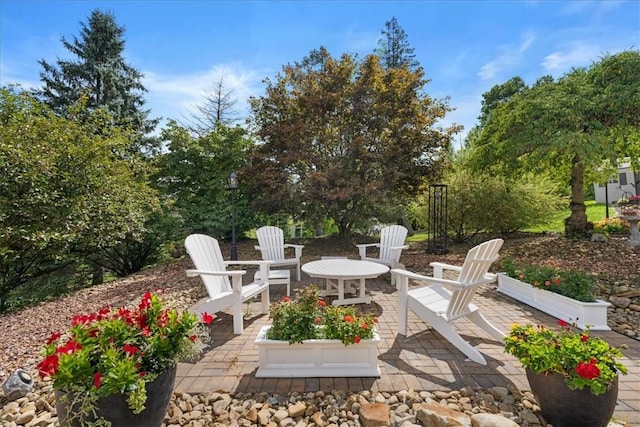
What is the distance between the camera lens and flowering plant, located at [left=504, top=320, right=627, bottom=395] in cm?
149

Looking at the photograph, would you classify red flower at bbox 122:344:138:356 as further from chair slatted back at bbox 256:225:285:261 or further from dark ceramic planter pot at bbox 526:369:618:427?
chair slatted back at bbox 256:225:285:261

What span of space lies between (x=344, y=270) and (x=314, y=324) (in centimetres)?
151

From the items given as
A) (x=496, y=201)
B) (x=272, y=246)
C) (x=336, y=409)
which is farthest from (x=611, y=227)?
(x=336, y=409)

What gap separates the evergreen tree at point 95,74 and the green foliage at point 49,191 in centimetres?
657

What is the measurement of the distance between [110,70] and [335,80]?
29.7 ft

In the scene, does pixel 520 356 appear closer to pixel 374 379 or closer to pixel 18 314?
pixel 374 379

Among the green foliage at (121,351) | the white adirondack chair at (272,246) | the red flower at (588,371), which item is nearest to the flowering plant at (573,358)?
the red flower at (588,371)

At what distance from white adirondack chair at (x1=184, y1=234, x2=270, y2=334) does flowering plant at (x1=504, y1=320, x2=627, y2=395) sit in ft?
7.23

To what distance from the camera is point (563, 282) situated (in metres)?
3.35

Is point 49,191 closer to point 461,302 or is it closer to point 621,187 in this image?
point 461,302

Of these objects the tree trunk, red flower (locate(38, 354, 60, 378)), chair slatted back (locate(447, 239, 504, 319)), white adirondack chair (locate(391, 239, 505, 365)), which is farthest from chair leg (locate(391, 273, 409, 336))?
the tree trunk

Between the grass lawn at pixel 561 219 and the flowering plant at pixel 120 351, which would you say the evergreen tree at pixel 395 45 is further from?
the flowering plant at pixel 120 351

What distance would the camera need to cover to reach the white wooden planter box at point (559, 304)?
9.75 ft

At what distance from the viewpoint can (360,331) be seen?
211 centimetres
